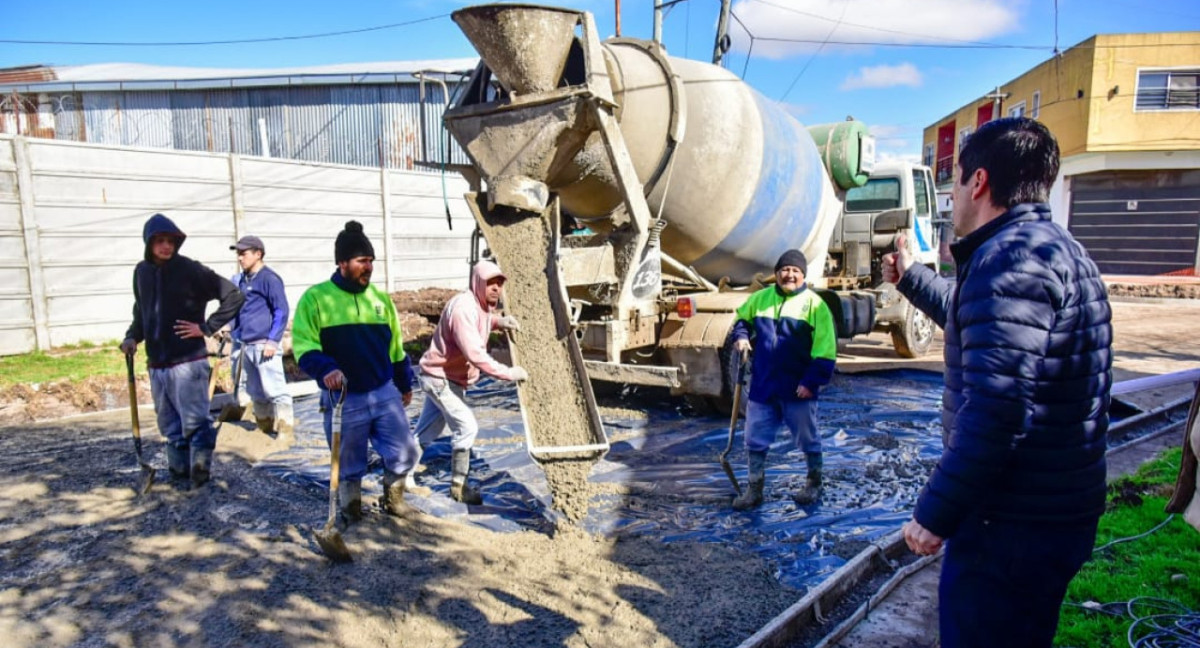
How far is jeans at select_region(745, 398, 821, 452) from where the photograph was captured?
4422 mm

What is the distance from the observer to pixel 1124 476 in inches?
185

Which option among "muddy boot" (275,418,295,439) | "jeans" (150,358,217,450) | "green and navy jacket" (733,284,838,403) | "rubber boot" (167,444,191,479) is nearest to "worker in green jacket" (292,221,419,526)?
"jeans" (150,358,217,450)

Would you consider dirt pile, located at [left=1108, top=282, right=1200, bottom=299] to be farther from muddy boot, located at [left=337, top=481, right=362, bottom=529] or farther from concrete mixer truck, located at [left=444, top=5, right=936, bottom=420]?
muddy boot, located at [left=337, top=481, right=362, bottom=529]

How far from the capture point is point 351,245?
3943mm

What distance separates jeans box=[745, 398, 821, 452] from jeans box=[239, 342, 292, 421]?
3852 mm

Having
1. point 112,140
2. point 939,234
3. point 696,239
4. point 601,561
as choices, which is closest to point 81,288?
point 696,239

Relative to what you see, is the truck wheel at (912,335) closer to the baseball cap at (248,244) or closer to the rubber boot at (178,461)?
the baseball cap at (248,244)

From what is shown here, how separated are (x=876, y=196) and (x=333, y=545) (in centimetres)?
841

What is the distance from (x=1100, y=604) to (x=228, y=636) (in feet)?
12.0

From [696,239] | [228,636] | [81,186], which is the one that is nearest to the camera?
[228,636]

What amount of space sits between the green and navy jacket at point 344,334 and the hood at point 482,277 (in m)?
0.62

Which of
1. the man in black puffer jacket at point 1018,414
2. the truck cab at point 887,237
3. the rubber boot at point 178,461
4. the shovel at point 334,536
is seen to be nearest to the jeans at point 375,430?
the shovel at point 334,536

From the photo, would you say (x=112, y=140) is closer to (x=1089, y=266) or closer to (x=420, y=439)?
(x=420, y=439)

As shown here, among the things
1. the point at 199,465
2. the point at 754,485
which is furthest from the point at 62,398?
the point at 754,485
